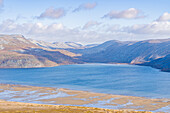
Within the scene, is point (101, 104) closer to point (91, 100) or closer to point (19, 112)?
point (91, 100)

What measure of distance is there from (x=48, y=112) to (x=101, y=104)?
42736 mm

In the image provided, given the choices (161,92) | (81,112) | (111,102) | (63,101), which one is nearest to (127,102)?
(111,102)

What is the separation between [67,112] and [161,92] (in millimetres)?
85637

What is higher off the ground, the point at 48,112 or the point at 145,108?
the point at 48,112

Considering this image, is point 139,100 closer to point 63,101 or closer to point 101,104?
point 101,104

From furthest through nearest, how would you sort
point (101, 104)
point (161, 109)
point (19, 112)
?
point (101, 104)
point (161, 109)
point (19, 112)

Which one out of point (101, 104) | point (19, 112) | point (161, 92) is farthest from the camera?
point (161, 92)

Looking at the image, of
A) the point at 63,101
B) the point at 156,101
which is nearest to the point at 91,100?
the point at 63,101

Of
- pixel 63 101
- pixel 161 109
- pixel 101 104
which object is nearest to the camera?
pixel 161 109

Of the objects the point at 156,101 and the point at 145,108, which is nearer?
the point at 145,108

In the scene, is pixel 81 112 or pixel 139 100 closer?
pixel 81 112

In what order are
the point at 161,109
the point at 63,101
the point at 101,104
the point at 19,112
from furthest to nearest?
the point at 63,101
the point at 101,104
the point at 161,109
the point at 19,112

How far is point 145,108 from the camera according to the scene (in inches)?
3627

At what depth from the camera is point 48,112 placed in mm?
61438
